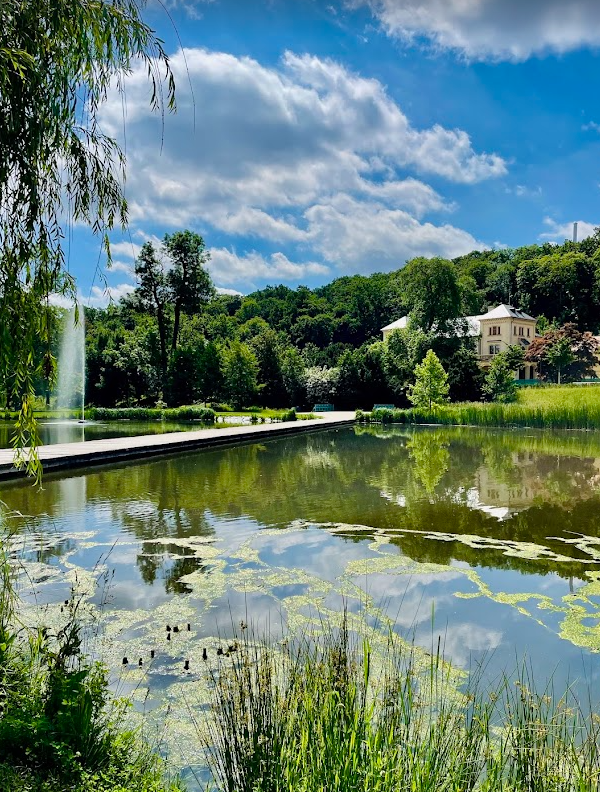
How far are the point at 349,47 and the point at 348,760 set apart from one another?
6.47 metres

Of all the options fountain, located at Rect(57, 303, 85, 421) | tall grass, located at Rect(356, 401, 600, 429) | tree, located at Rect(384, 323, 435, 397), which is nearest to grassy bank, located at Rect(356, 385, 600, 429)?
tall grass, located at Rect(356, 401, 600, 429)

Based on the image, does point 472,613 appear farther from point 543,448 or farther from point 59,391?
point 59,391

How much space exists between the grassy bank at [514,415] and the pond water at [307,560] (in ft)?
37.6

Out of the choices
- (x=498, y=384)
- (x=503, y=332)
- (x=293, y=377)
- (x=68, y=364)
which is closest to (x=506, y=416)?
(x=498, y=384)

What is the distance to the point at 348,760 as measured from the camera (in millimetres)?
2018

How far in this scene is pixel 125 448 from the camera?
13836 millimetres

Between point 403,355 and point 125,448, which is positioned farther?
point 403,355

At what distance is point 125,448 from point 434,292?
31678 millimetres

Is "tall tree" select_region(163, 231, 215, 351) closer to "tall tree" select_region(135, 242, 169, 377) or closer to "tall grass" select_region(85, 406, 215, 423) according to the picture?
"tall tree" select_region(135, 242, 169, 377)

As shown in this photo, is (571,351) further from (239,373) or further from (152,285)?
(152,285)

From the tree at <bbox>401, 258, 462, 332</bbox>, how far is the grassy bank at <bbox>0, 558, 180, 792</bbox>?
133 ft

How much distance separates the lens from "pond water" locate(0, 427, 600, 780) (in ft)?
13.3

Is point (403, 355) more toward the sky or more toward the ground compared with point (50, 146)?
more toward the sky

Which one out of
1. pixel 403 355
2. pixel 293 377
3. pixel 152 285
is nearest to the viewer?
pixel 152 285
